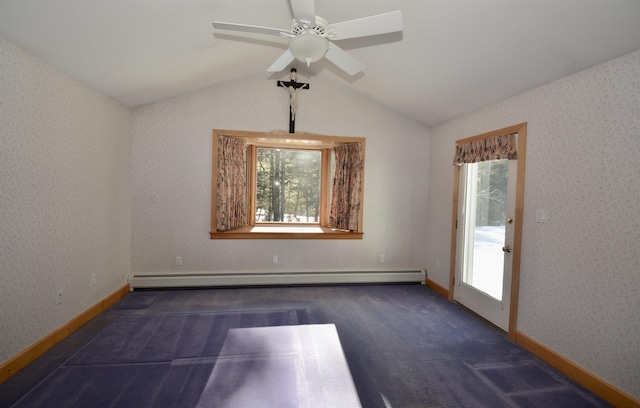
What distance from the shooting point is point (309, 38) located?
1.91 meters

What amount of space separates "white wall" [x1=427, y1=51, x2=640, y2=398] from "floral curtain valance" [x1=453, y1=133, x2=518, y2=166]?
163 mm

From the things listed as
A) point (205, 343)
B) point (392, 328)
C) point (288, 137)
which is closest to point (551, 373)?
point (392, 328)

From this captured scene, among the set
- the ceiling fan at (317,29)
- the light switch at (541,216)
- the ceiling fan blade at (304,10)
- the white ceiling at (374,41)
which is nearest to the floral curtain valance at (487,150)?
the white ceiling at (374,41)

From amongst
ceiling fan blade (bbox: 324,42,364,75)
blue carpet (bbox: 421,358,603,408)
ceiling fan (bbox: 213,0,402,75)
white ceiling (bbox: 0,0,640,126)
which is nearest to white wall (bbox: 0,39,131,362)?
white ceiling (bbox: 0,0,640,126)

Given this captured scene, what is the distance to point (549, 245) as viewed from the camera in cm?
261

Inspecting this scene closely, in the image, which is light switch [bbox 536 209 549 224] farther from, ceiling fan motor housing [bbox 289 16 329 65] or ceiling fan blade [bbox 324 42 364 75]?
ceiling fan motor housing [bbox 289 16 329 65]

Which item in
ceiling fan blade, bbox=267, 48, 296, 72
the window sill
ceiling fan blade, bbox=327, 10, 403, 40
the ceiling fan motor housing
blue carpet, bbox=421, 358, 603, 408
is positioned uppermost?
ceiling fan blade, bbox=267, 48, 296, 72

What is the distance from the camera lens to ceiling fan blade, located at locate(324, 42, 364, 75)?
2.32 meters

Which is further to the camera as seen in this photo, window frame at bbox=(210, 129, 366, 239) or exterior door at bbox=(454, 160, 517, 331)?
window frame at bbox=(210, 129, 366, 239)

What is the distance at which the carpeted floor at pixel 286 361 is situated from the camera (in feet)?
6.76

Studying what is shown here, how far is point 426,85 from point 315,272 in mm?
2779

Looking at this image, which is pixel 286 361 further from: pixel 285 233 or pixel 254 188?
pixel 254 188

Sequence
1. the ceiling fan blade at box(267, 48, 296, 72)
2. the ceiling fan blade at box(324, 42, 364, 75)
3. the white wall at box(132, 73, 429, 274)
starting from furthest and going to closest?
the white wall at box(132, 73, 429, 274) < the ceiling fan blade at box(267, 48, 296, 72) < the ceiling fan blade at box(324, 42, 364, 75)

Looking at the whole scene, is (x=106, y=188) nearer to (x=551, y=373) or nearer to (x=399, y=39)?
(x=399, y=39)
